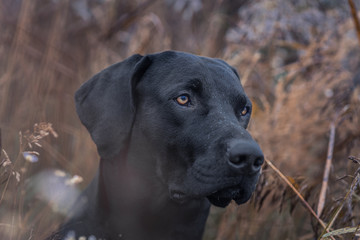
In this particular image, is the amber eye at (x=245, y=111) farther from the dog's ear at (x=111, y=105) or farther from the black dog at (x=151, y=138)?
the dog's ear at (x=111, y=105)

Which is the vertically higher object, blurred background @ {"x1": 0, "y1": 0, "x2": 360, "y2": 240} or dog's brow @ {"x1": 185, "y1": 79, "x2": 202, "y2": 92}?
dog's brow @ {"x1": 185, "y1": 79, "x2": 202, "y2": 92}

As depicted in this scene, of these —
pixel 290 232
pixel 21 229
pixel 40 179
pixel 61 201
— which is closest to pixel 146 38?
pixel 40 179

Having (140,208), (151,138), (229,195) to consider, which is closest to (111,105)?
(151,138)

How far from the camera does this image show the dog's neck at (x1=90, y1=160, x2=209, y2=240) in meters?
2.17

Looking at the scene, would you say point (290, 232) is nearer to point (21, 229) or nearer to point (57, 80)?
point (21, 229)

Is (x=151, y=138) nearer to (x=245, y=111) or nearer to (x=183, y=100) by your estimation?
(x=183, y=100)

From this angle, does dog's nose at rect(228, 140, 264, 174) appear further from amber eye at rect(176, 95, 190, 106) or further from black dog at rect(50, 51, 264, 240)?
amber eye at rect(176, 95, 190, 106)

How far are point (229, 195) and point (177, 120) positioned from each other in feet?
1.49

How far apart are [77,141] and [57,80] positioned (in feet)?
3.08

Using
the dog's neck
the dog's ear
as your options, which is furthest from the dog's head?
the dog's neck

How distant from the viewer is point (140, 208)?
220 centimetres

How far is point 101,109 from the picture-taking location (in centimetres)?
214

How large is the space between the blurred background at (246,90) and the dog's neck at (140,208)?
33cm

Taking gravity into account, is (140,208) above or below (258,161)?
below
